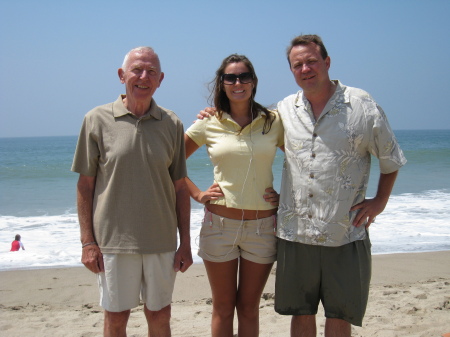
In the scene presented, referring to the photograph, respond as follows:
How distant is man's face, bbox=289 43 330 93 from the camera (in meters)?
3.05

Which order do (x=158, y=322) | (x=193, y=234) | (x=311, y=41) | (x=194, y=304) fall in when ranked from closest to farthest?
(x=158, y=322) → (x=311, y=41) → (x=194, y=304) → (x=193, y=234)

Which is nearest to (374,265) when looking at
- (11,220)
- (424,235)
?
(424,235)

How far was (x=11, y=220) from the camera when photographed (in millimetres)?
11258

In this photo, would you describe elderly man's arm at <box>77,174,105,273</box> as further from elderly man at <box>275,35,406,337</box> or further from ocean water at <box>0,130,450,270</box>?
elderly man at <box>275,35,406,337</box>

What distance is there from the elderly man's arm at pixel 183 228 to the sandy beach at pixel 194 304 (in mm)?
1720

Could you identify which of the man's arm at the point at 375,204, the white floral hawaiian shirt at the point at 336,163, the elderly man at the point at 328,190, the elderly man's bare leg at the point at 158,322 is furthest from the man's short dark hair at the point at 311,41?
the elderly man's bare leg at the point at 158,322

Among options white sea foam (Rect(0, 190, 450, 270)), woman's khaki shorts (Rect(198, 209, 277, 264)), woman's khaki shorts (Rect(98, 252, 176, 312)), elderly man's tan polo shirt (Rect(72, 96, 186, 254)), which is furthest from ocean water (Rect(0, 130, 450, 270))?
elderly man's tan polo shirt (Rect(72, 96, 186, 254))

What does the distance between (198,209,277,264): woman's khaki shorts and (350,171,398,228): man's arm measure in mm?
579

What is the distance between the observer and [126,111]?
287 cm

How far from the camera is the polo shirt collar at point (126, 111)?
2861 millimetres

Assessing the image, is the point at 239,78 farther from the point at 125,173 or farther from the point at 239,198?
the point at 125,173

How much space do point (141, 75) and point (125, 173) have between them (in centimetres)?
61

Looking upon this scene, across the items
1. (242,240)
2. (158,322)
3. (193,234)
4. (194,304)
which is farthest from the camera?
(193,234)

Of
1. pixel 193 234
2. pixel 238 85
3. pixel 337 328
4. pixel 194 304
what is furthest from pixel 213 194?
pixel 193 234
